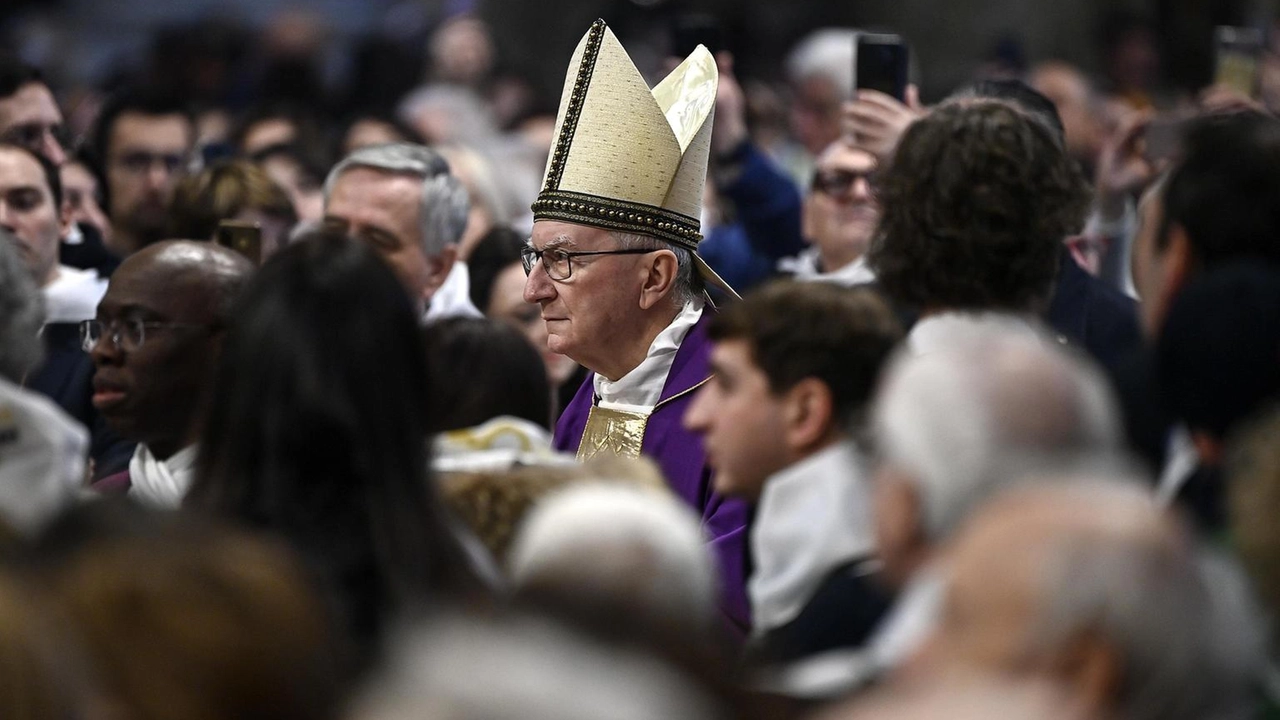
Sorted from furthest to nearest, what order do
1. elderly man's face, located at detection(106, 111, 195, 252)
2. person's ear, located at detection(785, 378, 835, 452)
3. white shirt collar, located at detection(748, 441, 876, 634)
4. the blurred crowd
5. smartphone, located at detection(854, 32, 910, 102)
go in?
elderly man's face, located at detection(106, 111, 195, 252) < smartphone, located at detection(854, 32, 910, 102) < person's ear, located at detection(785, 378, 835, 452) < white shirt collar, located at detection(748, 441, 876, 634) < the blurred crowd

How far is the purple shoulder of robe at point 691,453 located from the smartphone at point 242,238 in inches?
41.3

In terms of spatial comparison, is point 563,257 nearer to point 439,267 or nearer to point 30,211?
point 439,267

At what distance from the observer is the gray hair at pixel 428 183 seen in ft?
21.2

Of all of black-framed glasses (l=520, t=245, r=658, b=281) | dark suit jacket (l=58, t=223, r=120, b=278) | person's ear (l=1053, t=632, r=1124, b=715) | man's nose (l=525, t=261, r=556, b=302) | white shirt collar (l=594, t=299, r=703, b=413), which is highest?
person's ear (l=1053, t=632, r=1124, b=715)

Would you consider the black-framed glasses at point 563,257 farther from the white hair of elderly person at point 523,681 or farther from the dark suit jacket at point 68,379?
the white hair of elderly person at point 523,681

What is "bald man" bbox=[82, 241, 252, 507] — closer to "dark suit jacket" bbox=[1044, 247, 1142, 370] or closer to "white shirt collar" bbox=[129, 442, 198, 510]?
"white shirt collar" bbox=[129, 442, 198, 510]

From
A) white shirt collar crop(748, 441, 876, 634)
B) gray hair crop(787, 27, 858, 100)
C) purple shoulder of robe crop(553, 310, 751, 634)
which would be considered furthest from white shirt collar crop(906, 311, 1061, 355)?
gray hair crop(787, 27, 858, 100)

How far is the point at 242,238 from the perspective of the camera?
5.64m

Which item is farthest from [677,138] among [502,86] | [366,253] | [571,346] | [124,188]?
[502,86]

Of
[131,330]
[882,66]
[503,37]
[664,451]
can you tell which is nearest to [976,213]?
[664,451]

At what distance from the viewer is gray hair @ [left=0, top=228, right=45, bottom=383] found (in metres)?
3.99

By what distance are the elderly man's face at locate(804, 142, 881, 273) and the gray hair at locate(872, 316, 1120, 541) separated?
13.4 feet

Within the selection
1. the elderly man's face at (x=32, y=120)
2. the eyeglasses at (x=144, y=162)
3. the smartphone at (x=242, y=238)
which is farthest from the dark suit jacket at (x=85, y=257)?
the eyeglasses at (x=144, y=162)

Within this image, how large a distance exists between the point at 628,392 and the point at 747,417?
1.59 metres
